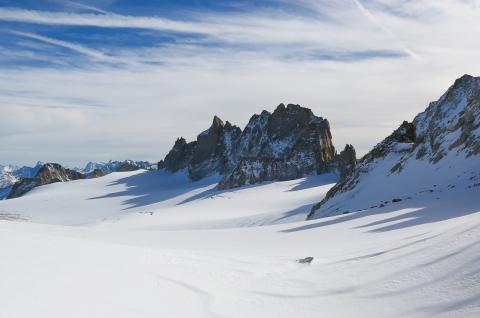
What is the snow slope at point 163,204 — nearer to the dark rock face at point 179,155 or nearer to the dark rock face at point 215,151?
the dark rock face at point 215,151

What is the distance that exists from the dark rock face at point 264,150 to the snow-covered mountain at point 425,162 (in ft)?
148

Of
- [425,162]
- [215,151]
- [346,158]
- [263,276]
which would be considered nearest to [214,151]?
[215,151]

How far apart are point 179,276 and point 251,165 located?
9477 cm

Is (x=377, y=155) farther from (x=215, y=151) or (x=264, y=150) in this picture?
(x=215, y=151)

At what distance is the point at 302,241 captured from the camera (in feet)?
78.6

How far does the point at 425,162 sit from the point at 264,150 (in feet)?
263

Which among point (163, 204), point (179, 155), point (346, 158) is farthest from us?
point (179, 155)

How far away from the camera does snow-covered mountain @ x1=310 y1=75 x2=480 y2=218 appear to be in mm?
39656

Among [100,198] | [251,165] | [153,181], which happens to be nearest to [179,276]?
[251,165]

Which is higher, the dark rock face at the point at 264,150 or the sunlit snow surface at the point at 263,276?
the dark rock face at the point at 264,150

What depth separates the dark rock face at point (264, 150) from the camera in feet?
354

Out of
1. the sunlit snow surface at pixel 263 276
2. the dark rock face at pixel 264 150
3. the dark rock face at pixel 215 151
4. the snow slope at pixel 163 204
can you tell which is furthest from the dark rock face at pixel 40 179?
the sunlit snow surface at pixel 263 276

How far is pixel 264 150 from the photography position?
129000 millimetres

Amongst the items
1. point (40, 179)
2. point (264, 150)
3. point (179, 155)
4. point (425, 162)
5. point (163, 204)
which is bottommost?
point (163, 204)
